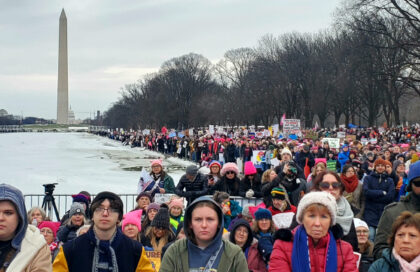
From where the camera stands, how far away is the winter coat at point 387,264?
3.70 metres

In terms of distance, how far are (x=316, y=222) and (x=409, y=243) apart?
2.20 feet

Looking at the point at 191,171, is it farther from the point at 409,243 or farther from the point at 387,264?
the point at 409,243

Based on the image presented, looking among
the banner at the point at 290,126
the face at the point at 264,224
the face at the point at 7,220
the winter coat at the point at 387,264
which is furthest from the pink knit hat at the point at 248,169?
the banner at the point at 290,126

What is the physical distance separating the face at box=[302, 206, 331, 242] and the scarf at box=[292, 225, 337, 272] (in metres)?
0.06

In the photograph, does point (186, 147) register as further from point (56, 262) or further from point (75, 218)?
point (56, 262)

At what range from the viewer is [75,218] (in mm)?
6441

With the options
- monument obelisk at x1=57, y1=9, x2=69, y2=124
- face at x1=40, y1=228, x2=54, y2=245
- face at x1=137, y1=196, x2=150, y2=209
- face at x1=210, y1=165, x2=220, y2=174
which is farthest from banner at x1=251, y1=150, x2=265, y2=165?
monument obelisk at x1=57, y1=9, x2=69, y2=124

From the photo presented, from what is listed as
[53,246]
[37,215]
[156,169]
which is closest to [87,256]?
[53,246]

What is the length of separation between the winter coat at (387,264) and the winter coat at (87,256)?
175 cm

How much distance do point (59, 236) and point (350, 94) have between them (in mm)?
49158

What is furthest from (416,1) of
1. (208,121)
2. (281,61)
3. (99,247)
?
(208,121)

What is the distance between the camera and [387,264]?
3730mm

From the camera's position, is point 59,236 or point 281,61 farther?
point 281,61

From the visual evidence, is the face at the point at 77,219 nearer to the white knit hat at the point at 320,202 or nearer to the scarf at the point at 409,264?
the white knit hat at the point at 320,202
